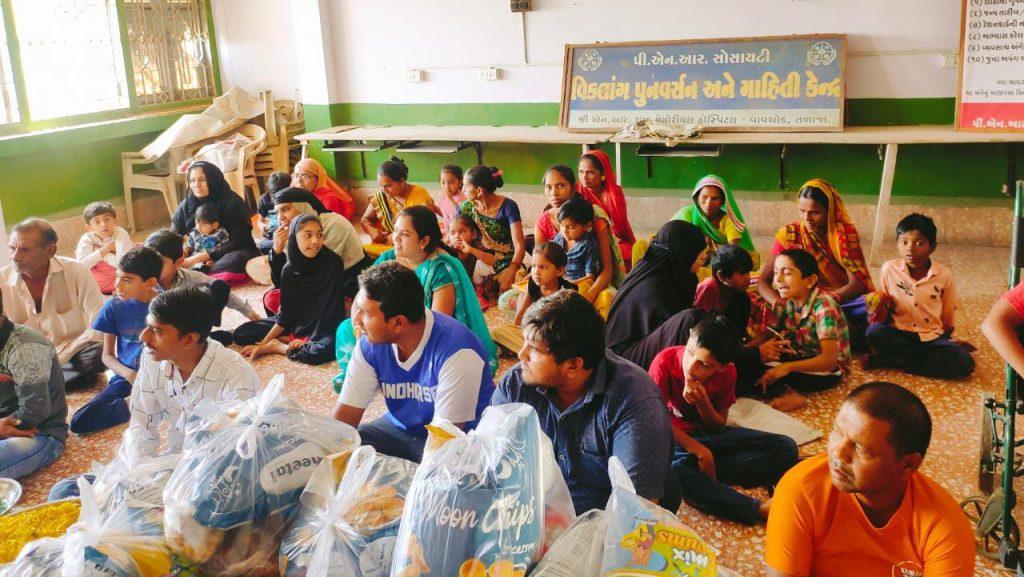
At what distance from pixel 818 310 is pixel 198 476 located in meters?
2.84

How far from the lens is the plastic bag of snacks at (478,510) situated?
4.09 feet

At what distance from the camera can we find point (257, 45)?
786cm

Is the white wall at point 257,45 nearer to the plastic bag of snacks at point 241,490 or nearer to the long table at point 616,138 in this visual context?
the long table at point 616,138

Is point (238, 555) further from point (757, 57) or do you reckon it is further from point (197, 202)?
point (757, 57)

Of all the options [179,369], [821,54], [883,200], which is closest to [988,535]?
[179,369]

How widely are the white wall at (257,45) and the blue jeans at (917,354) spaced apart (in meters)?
5.79

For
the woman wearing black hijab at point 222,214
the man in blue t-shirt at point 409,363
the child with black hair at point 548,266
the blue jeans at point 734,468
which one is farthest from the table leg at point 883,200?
the woman wearing black hijab at point 222,214

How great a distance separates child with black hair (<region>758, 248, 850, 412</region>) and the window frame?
5.63 meters

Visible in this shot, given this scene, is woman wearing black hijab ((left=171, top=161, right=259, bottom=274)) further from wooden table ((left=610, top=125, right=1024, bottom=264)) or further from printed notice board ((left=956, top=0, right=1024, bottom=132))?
printed notice board ((left=956, top=0, right=1024, bottom=132))

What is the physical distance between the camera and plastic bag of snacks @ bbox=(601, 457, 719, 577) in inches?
48.5

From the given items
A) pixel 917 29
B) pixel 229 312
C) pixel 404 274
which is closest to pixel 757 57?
pixel 917 29

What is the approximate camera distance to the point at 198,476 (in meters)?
1.45

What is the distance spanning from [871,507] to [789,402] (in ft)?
6.36

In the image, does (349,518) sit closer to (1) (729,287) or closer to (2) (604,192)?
(1) (729,287)
